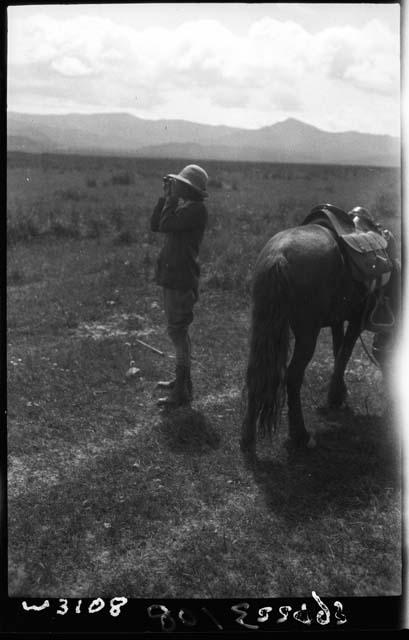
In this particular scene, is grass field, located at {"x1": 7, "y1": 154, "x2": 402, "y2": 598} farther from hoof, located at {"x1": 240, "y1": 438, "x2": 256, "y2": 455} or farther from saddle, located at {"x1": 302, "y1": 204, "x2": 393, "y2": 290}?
saddle, located at {"x1": 302, "y1": 204, "x2": 393, "y2": 290}

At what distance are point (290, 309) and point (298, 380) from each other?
2.12 ft

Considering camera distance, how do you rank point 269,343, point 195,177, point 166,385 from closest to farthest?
point 269,343 → point 195,177 → point 166,385

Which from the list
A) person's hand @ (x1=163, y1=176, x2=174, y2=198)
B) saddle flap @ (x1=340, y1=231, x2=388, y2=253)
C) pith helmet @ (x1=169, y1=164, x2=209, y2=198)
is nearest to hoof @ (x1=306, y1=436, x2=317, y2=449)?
saddle flap @ (x1=340, y1=231, x2=388, y2=253)

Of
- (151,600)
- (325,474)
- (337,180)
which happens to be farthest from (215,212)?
(151,600)

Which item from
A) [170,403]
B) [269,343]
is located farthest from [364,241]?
[170,403]

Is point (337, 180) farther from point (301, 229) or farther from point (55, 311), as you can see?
point (301, 229)

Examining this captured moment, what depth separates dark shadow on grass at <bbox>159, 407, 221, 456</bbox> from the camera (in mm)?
4949

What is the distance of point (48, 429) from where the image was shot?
17.3 feet

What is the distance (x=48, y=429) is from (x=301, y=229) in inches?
109

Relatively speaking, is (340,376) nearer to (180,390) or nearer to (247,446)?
(247,446)

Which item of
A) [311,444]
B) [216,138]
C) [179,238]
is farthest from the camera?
[216,138]

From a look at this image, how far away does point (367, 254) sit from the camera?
4.83 meters

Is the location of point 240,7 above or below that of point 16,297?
above

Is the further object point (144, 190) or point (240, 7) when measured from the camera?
point (144, 190)
